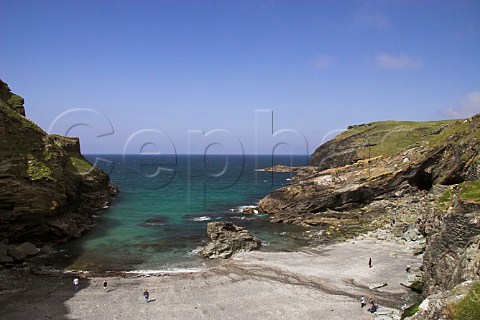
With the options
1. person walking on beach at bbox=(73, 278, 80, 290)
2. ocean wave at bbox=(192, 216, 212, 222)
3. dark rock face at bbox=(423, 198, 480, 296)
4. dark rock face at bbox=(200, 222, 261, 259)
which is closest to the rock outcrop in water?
ocean wave at bbox=(192, 216, 212, 222)

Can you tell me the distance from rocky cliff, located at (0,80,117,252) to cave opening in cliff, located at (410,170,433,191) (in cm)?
6034

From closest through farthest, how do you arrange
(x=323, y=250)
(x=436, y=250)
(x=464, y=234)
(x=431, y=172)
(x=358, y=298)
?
(x=464, y=234), (x=436, y=250), (x=358, y=298), (x=323, y=250), (x=431, y=172)

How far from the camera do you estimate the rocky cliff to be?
4253 cm

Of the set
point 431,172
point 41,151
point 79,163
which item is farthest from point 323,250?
point 79,163

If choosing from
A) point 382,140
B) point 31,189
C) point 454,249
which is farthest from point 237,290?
point 382,140

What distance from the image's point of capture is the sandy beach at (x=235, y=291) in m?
28.0

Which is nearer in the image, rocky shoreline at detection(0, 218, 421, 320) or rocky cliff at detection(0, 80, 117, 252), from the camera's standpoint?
rocky shoreline at detection(0, 218, 421, 320)

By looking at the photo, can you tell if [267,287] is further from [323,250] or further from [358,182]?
[358,182]

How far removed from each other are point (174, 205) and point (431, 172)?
54280 mm

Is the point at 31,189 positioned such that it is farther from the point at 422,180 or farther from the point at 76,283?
the point at 422,180

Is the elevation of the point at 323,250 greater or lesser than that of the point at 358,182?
lesser

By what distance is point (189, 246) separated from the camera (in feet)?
157

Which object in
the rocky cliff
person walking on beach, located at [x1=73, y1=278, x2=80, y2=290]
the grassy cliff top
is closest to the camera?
person walking on beach, located at [x1=73, y1=278, x2=80, y2=290]

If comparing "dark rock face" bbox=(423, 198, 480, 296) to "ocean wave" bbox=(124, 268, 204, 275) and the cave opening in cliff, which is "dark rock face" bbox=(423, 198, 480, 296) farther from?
the cave opening in cliff
